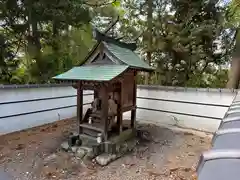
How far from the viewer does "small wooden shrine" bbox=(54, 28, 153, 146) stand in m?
4.22

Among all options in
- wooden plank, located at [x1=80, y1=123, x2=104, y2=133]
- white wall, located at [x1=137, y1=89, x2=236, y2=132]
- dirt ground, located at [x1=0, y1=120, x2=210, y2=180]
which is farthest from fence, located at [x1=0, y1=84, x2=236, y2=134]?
wooden plank, located at [x1=80, y1=123, x2=104, y2=133]

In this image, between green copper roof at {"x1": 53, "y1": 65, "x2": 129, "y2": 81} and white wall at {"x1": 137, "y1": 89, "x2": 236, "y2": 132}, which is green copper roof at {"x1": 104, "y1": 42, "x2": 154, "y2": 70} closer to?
green copper roof at {"x1": 53, "y1": 65, "x2": 129, "y2": 81}

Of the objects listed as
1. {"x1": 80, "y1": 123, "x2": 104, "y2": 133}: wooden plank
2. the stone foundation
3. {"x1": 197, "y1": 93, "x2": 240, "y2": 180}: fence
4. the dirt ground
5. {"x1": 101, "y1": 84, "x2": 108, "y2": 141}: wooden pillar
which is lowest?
the dirt ground

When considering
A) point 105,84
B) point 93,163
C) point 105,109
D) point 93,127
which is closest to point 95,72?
point 105,84

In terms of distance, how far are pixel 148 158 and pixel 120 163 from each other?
0.60 meters

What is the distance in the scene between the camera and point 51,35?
6324 mm

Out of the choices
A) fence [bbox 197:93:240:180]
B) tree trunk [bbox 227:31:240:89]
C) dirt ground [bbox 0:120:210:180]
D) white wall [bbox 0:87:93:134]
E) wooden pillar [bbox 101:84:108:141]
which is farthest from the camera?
tree trunk [bbox 227:31:240:89]

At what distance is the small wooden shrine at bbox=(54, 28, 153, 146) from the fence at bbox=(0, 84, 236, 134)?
5.16 ft

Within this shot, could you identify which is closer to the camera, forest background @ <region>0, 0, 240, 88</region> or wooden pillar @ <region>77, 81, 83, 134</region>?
wooden pillar @ <region>77, 81, 83, 134</region>

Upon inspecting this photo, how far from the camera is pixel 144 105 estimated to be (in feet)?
22.3

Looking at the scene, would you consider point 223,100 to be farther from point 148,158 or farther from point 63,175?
point 63,175

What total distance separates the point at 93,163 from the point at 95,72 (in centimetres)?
182

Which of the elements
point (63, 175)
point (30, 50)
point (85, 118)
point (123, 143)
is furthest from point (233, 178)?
point (30, 50)

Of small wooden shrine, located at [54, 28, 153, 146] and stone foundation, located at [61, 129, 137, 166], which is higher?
small wooden shrine, located at [54, 28, 153, 146]
